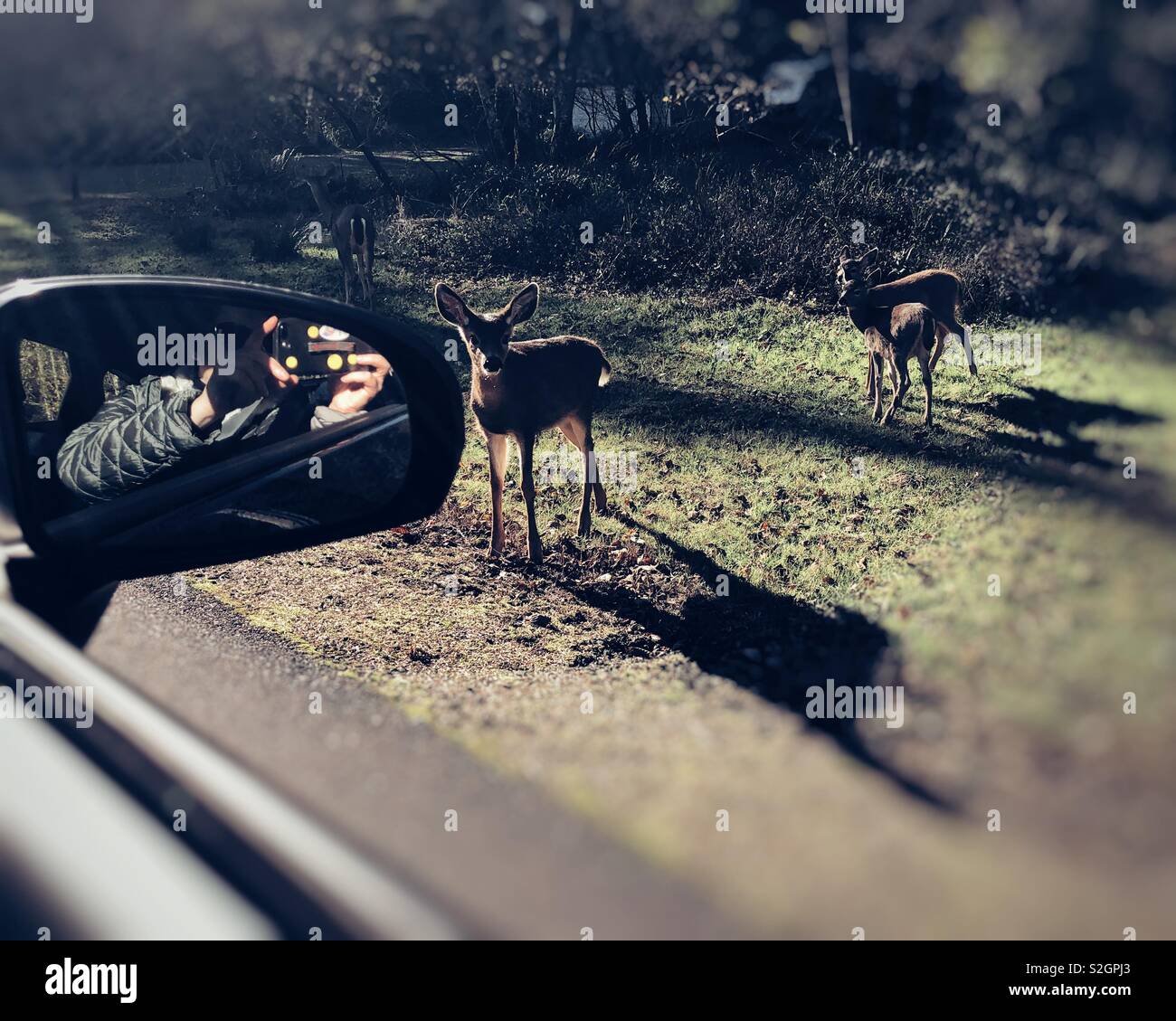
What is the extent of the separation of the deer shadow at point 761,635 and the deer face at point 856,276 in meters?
2.51

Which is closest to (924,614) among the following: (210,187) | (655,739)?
(655,739)

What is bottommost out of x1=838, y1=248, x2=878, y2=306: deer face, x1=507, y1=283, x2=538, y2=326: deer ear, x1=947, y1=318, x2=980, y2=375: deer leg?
x1=947, y1=318, x2=980, y2=375: deer leg

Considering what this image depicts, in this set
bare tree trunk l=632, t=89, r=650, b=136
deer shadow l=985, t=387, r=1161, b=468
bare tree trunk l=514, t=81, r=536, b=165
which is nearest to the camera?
deer shadow l=985, t=387, r=1161, b=468

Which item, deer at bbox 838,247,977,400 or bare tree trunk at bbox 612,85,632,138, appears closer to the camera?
bare tree trunk at bbox 612,85,632,138

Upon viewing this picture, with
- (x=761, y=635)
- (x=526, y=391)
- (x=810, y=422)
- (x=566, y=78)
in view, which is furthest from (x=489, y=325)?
(x=810, y=422)

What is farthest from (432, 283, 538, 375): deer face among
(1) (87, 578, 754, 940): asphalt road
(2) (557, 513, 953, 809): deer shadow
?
(1) (87, 578, 754, 940): asphalt road

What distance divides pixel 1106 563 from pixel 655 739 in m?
1.41

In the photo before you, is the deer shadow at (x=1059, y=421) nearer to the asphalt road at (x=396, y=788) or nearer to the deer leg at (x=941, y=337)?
the deer leg at (x=941, y=337)

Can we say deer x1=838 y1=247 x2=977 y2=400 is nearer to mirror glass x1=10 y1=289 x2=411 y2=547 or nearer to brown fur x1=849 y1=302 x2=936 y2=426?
brown fur x1=849 y1=302 x2=936 y2=426

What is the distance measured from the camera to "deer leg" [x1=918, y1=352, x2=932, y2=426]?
6.16m

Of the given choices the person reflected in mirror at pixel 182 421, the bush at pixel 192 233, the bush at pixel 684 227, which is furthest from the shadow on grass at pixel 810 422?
the bush at pixel 192 233

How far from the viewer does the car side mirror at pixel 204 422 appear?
3.29 m

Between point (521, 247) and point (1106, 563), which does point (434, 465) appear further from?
point (521, 247)

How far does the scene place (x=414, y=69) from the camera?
3539 millimetres
